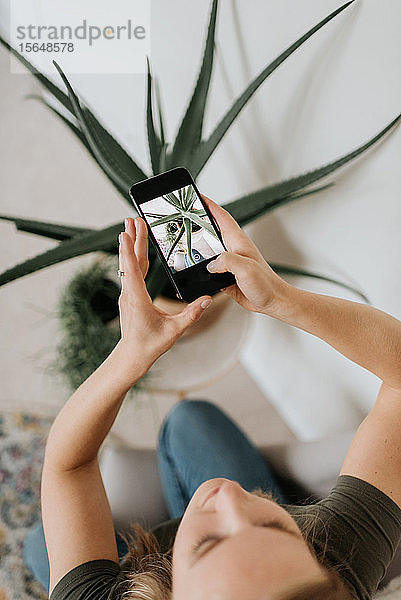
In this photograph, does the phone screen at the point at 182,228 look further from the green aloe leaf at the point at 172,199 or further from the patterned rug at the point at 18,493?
the patterned rug at the point at 18,493

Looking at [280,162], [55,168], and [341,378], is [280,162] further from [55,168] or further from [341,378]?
[55,168]

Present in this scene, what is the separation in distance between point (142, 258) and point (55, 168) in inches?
51.9

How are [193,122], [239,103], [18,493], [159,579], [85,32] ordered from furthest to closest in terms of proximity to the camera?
[85,32], [18,493], [193,122], [239,103], [159,579]

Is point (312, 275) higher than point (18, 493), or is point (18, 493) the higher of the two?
point (312, 275)

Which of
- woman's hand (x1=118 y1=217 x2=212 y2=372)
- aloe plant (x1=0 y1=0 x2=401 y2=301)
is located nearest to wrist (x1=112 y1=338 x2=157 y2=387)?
woman's hand (x1=118 y1=217 x2=212 y2=372)

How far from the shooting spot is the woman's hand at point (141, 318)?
0.62 meters

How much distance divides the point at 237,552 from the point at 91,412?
0.29 meters

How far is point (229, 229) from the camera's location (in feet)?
2.37

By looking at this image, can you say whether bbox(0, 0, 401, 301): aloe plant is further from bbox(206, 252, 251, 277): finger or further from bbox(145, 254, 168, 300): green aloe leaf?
bbox(206, 252, 251, 277): finger

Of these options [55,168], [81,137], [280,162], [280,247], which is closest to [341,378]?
[280,247]

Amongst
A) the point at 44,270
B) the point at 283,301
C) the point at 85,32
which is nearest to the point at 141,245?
the point at 283,301

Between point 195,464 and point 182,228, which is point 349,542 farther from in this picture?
point 182,228

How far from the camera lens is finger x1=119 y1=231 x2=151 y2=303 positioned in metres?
0.62

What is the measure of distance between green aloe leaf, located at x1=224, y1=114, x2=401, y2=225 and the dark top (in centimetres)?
50
